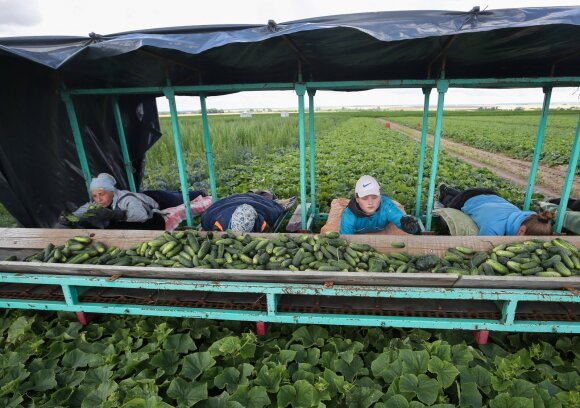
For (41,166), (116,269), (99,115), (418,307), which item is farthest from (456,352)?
(99,115)

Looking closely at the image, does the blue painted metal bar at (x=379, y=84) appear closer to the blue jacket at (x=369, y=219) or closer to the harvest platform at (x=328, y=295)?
the blue jacket at (x=369, y=219)

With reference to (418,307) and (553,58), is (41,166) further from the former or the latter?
(553,58)

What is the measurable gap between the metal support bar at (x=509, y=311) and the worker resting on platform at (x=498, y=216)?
5.23 ft

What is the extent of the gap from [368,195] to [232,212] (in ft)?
6.47

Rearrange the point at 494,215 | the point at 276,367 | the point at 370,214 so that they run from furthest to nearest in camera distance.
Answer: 1. the point at 494,215
2. the point at 370,214
3. the point at 276,367

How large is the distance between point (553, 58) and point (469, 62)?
1.08m

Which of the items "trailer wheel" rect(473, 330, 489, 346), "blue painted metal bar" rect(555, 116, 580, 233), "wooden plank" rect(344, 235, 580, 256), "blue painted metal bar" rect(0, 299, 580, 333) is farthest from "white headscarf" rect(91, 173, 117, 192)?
"blue painted metal bar" rect(555, 116, 580, 233)

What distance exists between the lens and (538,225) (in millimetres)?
3992

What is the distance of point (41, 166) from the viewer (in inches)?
207

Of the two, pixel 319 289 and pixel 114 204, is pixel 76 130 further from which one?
pixel 319 289

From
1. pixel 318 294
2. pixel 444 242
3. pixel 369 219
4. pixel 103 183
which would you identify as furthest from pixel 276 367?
pixel 103 183

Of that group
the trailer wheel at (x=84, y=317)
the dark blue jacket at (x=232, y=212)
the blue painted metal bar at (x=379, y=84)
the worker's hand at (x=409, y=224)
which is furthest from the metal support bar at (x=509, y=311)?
→ the trailer wheel at (x=84, y=317)

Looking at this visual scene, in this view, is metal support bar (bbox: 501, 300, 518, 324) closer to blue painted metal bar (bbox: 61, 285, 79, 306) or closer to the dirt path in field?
blue painted metal bar (bbox: 61, 285, 79, 306)

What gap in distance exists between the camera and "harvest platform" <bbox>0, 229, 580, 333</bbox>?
9.61 feet
